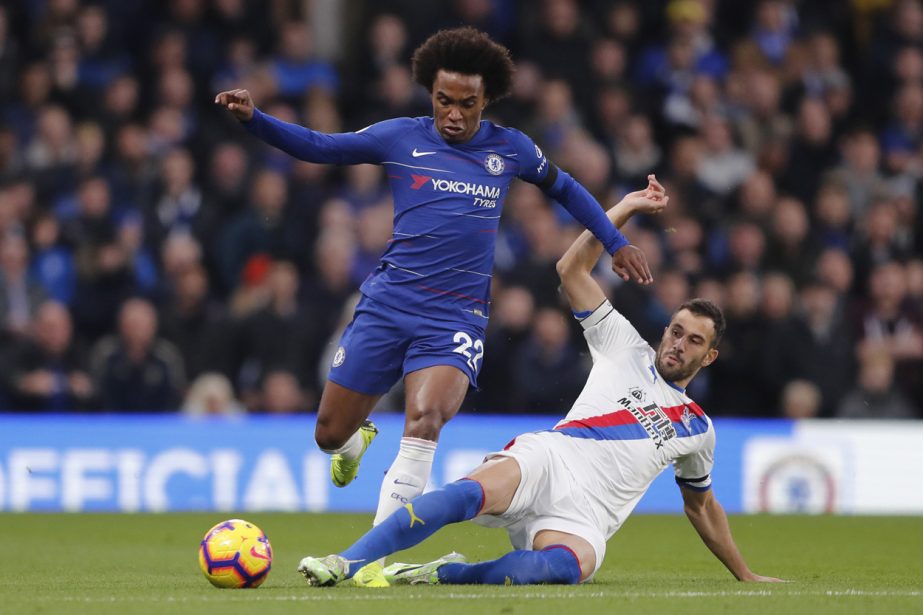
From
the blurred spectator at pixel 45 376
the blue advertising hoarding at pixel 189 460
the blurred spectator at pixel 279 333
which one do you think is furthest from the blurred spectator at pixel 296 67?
the blue advertising hoarding at pixel 189 460

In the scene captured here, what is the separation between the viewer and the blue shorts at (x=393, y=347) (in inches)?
Result: 288

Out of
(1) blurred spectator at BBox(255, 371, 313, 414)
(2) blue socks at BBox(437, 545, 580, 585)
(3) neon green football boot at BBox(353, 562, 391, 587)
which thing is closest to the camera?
(3) neon green football boot at BBox(353, 562, 391, 587)

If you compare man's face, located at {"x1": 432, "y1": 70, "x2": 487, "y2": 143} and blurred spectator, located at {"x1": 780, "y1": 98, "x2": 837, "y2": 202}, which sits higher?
man's face, located at {"x1": 432, "y1": 70, "x2": 487, "y2": 143}

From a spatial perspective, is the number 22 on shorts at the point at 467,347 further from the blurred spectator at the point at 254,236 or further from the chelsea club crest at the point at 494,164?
the blurred spectator at the point at 254,236

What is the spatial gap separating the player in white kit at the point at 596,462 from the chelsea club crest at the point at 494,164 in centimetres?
53

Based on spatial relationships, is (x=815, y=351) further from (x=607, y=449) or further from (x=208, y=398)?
(x=607, y=449)

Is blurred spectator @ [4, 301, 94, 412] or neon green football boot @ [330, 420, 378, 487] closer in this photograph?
neon green football boot @ [330, 420, 378, 487]

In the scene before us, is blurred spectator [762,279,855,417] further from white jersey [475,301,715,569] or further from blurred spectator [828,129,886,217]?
white jersey [475,301,715,569]

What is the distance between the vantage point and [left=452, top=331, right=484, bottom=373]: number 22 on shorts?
289 inches

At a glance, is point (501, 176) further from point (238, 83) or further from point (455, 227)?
point (238, 83)

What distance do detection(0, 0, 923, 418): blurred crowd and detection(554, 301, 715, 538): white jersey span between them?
509 centimetres

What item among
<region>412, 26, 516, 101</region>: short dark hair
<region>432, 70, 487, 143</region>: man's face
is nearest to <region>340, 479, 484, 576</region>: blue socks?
<region>432, 70, 487, 143</region>: man's face

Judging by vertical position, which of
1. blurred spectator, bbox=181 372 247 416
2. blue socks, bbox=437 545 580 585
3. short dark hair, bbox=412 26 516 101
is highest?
short dark hair, bbox=412 26 516 101

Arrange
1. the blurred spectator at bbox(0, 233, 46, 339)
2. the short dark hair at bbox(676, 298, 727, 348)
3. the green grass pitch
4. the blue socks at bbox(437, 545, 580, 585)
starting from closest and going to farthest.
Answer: the green grass pitch → the blue socks at bbox(437, 545, 580, 585) → the short dark hair at bbox(676, 298, 727, 348) → the blurred spectator at bbox(0, 233, 46, 339)
